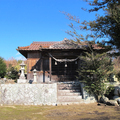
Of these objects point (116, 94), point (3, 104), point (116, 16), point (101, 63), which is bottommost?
point (3, 104)

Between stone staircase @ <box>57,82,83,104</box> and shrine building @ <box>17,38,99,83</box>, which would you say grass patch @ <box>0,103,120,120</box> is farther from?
shrine building @ <box>17,38,99,83</box>

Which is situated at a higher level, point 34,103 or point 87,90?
point 87,90

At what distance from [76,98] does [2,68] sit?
57.8ft

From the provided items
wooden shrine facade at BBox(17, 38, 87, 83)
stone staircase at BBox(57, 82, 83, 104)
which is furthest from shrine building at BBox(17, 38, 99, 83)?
stone staircase at BBox(57, 82, 83, 104)

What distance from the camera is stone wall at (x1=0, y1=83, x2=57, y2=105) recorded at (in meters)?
8.42

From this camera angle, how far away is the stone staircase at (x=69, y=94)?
8320 mm

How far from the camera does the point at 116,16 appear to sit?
695 cm

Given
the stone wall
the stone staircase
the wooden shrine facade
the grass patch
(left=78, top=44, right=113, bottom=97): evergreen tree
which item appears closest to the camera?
the grass patch

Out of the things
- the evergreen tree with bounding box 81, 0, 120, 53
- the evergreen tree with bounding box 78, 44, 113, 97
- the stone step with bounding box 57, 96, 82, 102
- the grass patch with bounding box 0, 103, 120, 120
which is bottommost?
the grass patch with bounding box 0, 103, 120, 120

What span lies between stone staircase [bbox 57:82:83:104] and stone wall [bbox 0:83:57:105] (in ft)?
1.70

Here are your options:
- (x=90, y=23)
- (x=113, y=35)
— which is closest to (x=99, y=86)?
(x=113, y=35)

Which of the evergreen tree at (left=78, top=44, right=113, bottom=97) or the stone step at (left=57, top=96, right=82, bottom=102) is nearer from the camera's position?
the stone step at (left=57, top=96, right=82, bottom=102)

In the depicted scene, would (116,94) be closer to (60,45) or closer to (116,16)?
(116,16)

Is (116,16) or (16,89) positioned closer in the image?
(116,16)
